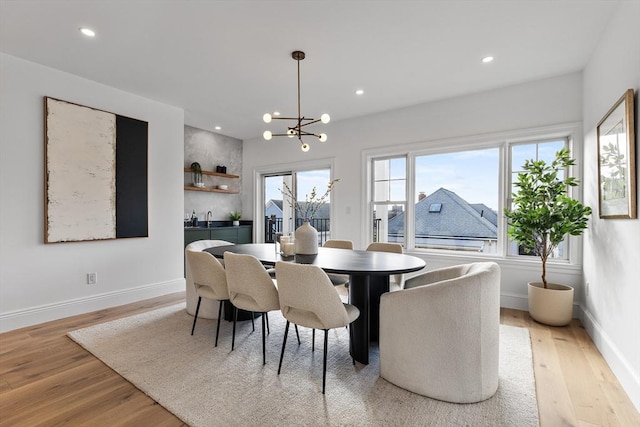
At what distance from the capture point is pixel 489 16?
94.7 inches

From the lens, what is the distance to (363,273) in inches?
80.8

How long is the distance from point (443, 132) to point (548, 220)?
1.67 m

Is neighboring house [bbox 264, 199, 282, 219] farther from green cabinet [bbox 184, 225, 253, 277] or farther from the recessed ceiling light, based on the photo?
the recessed ceiling light

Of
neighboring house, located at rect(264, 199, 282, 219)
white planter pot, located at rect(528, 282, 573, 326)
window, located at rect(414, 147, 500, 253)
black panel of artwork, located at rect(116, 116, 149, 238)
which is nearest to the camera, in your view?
white planter pot, located at rect(528, 282, 573, 326)

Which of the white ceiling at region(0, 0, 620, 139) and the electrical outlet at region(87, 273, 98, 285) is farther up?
the white ceiling at region(0, 0, 620, 139)

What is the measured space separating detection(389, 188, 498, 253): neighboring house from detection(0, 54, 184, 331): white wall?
11.1ft

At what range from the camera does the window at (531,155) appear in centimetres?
362

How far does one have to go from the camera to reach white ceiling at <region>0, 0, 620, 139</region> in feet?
7.62

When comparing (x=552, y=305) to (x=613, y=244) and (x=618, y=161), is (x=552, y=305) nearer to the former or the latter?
(x=613, y=244)

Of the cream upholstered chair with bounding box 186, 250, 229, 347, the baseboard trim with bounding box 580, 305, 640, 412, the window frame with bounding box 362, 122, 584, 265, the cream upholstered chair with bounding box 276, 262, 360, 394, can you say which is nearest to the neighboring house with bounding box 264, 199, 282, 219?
the window frame with bounding box 362, 122, 584, 265

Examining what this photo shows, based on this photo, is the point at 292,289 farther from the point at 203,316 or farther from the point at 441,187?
the point at 441,187

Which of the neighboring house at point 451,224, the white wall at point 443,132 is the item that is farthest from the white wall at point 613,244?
the neighboring house at point 451,224

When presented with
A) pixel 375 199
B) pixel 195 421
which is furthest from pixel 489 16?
pixel 195 421

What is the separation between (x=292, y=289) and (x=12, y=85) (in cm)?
346
